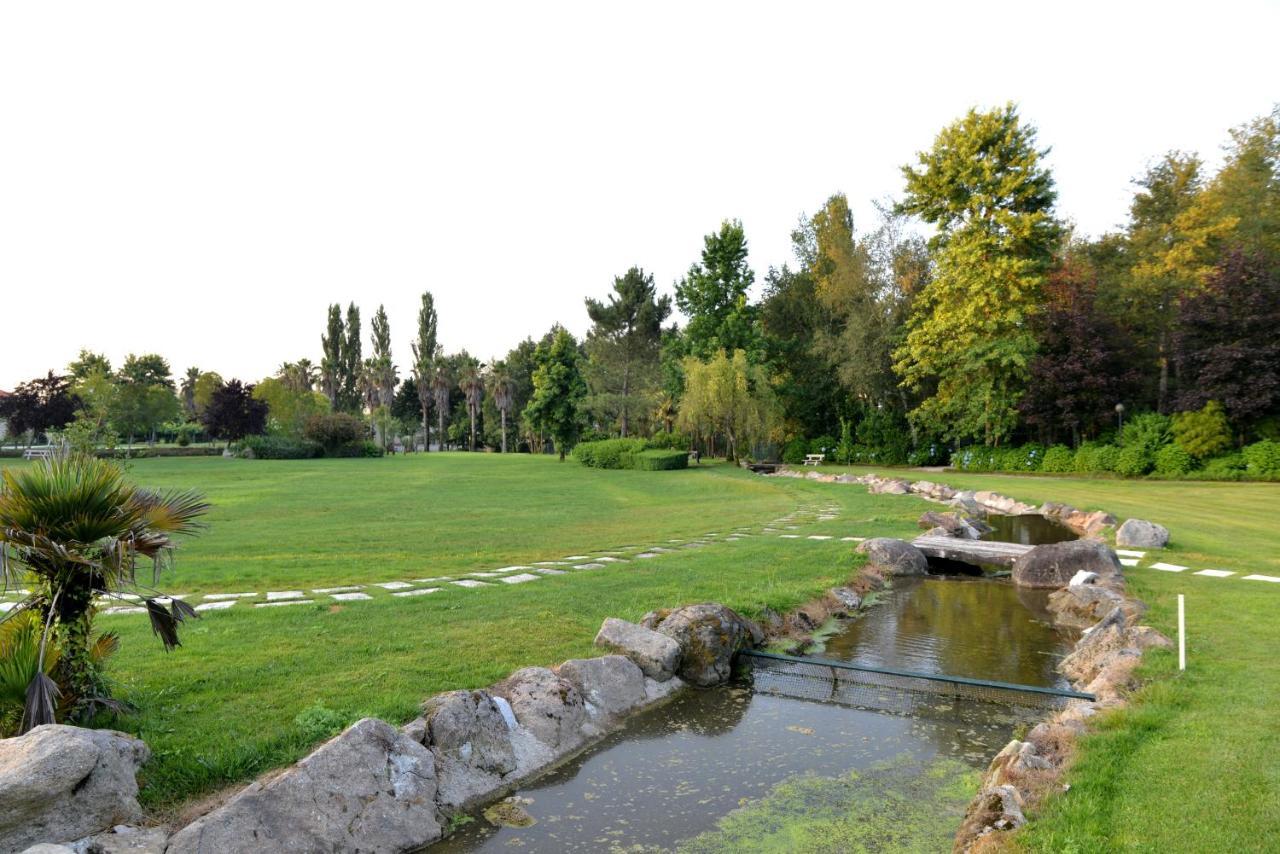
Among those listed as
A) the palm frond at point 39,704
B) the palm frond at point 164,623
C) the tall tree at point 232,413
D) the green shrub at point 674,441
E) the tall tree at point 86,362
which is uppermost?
the tall tree at point 86,362

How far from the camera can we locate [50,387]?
47.9 metres

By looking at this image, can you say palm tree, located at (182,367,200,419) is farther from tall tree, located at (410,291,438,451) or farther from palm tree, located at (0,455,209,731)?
palm tree, located at (0,455,209,731)

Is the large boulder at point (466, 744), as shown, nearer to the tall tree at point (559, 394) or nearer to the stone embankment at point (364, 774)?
the stone embankment at point (364, 774)

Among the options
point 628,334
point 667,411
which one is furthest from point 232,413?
point 667,411

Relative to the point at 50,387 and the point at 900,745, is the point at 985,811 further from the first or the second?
the point at 50,387

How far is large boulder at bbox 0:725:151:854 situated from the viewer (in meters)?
3.53

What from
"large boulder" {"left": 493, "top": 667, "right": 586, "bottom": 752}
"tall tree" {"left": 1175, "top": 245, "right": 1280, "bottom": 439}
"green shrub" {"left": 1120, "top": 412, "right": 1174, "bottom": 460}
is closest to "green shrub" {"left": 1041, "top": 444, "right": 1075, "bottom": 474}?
"green shrub" {"left": 1120, "top": 412, "right": 1174, "bottom": 460}

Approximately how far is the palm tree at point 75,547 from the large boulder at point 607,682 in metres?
3.06

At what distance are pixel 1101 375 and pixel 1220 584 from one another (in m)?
23.7

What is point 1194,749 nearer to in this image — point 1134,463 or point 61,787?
point 61,787

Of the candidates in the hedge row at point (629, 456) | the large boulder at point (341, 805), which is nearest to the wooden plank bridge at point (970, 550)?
the large boulder at point (341, 805)

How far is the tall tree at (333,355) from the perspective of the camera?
78.7 metres

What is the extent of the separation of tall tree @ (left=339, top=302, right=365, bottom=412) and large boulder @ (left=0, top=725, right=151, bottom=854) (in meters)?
80.3

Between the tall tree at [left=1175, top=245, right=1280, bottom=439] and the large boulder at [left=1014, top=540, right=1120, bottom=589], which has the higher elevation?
the tall tree at [left=1175, top=245, right=1280, bottom=439]
